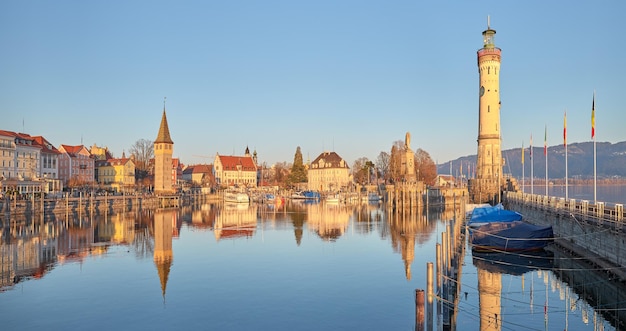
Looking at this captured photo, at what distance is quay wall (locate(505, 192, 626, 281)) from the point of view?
21938 millimetres

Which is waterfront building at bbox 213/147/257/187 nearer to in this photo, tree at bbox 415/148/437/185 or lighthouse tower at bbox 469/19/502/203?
tree at bbox 415/148/437/185

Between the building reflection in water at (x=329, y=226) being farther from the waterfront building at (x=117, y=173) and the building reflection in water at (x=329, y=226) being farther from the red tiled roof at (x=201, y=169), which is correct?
the red tiled roof at (x=201, y=169)

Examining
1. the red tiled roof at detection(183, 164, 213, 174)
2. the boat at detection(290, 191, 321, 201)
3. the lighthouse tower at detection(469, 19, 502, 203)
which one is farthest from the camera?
the red tiled roof at detection(183, 164, 213, 174)

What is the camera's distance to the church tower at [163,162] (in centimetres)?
9875

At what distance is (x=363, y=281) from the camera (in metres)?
25.7

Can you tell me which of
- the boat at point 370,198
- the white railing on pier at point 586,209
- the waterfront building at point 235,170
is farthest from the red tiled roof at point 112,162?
the white railing on pier at point 586,209

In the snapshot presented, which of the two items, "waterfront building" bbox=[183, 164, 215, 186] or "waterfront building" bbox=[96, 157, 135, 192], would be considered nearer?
"waterfront building" bbox=[96, 157, 135, 192]

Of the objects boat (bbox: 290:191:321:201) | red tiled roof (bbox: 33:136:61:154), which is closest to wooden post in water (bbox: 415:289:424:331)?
red tiled roof (bbox: 33:136:61:154)

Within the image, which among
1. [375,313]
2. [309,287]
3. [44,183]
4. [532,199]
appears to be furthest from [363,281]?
[44,183]

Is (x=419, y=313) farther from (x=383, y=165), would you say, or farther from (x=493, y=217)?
(x=383, y=165)

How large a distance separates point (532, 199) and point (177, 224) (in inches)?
1472

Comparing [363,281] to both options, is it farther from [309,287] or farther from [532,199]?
[532,199]

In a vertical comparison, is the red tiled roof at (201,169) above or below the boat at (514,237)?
above

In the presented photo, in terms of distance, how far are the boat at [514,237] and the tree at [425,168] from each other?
86244mm
